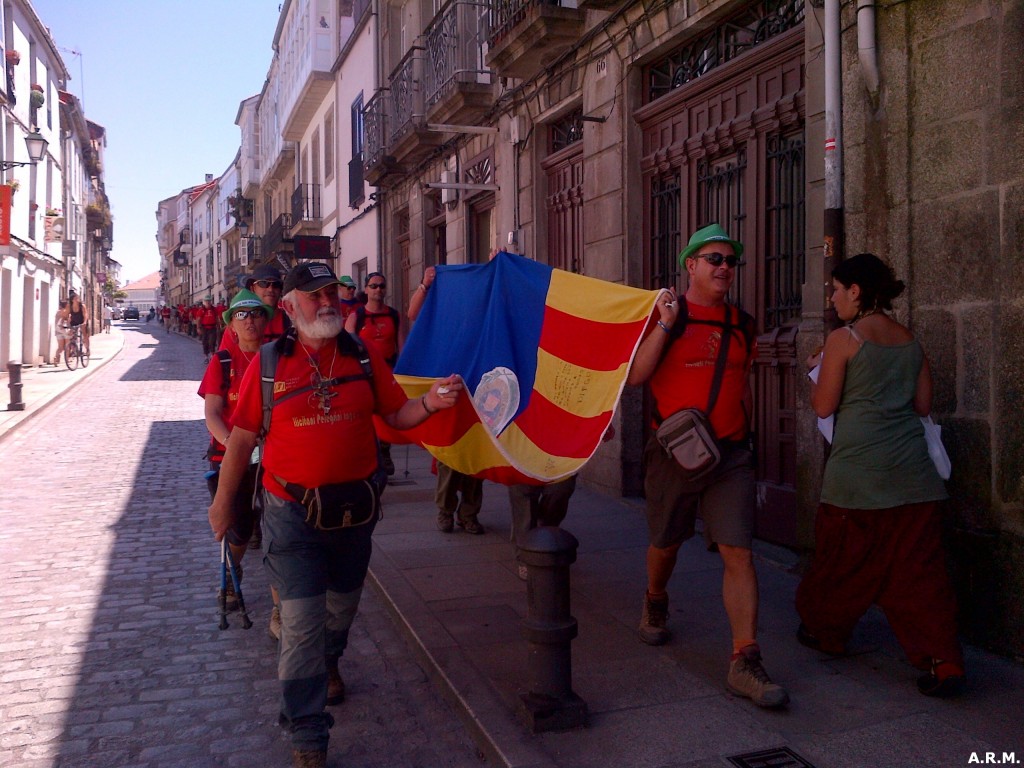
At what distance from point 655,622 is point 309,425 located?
2.12 meters

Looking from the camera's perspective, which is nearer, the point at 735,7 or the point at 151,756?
the point at 151,756

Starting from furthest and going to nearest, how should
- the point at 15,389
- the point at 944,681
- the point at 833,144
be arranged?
1. the point at 15,389
2. the point at 833,144
3. the point at 944,681

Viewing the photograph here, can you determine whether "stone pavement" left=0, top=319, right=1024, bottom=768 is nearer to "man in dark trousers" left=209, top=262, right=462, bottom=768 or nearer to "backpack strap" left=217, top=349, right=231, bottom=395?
"man in dark trousers" left=209, top=262, right=462, bottom=768

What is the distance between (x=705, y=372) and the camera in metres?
4.23

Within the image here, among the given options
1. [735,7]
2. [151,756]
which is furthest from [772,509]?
[151,756]

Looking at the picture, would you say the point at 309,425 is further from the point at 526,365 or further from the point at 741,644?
the point at 741,644

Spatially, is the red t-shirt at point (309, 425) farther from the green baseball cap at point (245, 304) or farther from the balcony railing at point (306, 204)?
the balcony railing at point (306, 204)

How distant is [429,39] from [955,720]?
39.7ft

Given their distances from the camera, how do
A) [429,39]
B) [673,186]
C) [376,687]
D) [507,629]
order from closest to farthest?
1. [376,687]
2. [507,629]
3. [673,186]
4. [429,39]

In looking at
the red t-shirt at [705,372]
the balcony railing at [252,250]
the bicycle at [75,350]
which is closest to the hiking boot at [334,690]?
the red t-shirt at [705,372]

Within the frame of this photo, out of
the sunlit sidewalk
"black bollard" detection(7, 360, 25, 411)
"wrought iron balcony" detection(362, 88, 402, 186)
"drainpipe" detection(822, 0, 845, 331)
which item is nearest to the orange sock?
"drainpipe" detection(822, 0, 845, 331)

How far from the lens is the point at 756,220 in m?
6.75

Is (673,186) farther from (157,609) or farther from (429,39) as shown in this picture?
(429,39)

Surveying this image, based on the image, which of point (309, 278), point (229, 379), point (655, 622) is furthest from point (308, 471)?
point (655, 622)
